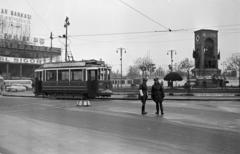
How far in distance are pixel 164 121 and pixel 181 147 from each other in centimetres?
566

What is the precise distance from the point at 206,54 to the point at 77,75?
4144 centimetres

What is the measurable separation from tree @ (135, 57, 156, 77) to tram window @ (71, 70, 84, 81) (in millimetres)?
62642

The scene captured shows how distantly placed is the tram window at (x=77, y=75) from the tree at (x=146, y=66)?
6264cm

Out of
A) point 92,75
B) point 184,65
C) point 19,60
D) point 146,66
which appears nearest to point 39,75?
point 92,75

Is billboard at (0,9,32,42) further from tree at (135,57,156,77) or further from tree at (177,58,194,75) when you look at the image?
tree at (177,58,194,75)

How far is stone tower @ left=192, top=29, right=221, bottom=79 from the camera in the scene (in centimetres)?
6631

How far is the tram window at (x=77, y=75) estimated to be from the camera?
1256 inches

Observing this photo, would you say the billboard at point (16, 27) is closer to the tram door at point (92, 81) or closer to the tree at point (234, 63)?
the tree at point (234, 63)

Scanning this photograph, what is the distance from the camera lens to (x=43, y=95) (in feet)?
124

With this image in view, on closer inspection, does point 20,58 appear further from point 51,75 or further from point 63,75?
point 63,75

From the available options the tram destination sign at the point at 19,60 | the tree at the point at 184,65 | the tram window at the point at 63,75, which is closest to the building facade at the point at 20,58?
the tram destination sign at the point at 19,60

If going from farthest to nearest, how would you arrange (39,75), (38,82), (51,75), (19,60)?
(19,60) < (38,82) < (39,75) < (51,75)

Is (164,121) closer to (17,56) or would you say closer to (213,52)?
(213,52)

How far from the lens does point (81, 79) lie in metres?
31.8
